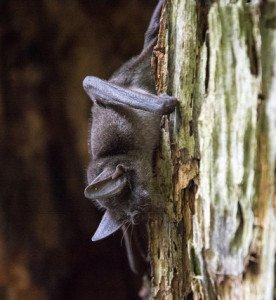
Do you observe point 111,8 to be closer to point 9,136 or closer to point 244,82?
point 9,136

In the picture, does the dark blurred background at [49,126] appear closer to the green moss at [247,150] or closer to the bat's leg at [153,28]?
the bat's leg at [153,28]

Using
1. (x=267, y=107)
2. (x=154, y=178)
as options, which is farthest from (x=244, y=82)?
(x=154, y=178)

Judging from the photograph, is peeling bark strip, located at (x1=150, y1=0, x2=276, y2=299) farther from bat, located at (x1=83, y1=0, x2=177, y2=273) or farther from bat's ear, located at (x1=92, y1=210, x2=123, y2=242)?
bat's ear, located at (x1=92, y1=210, x2=123, y2=242)

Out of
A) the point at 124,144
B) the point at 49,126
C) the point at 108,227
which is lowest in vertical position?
the point at 108,227

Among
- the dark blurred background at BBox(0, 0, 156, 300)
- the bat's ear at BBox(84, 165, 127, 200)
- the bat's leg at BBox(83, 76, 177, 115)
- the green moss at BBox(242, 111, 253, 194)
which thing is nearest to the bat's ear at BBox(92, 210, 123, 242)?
the bat's ear at BBox(84, 165, 127, 200)

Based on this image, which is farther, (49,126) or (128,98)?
(49,126)

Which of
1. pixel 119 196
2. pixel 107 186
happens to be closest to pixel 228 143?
pixel 107 186

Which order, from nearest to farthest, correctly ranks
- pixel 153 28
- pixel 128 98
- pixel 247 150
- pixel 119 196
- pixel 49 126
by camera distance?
1. pixel 247 150
2. pixel 128 98
3. pixel 119 196
4. pixel 153 28
5. pixel 49 126

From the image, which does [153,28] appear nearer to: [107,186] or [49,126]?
[107,186]
